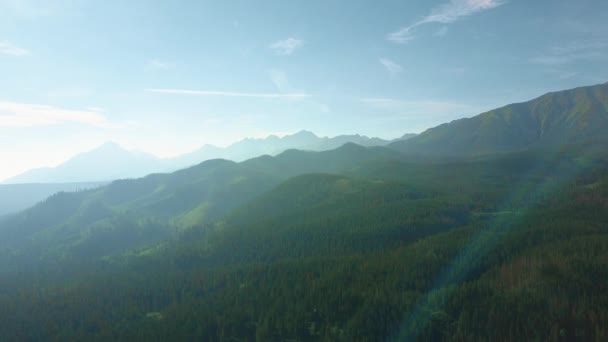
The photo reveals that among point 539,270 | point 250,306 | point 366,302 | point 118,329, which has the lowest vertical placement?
point 118,329

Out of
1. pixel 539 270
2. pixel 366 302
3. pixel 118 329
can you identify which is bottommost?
pixel 118 329

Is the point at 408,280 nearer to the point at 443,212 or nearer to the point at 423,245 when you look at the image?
the point at 423,245

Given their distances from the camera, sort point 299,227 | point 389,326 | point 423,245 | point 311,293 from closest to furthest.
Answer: point 389,326, point 311,293, point 423,245, point 299,227

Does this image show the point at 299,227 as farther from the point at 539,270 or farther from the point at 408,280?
the point at 539,270

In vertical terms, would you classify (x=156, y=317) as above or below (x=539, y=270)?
below

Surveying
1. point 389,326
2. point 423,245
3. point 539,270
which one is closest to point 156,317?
point 389,326

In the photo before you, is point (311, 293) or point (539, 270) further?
point (311, 293)

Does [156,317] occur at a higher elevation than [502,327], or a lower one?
lower

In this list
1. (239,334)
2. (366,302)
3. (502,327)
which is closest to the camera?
(502,327)

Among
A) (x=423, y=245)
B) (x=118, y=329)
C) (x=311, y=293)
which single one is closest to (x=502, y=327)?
(x=311, y=293)
